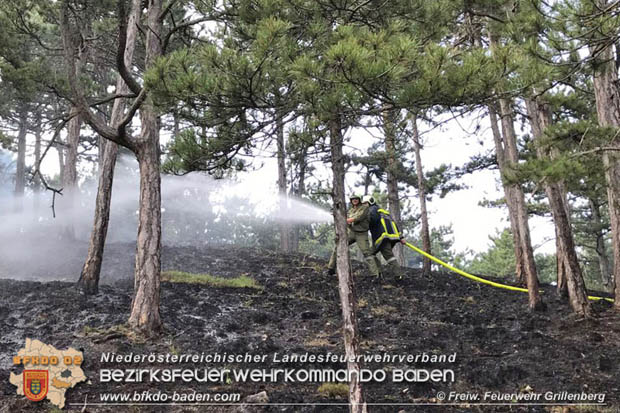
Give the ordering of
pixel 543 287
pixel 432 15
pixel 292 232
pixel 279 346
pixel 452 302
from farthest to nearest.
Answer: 1. pixel 292 232
2. pixel 543 287
3. pixel 452 302
4. pixel 279 346
5. pixel 432 15

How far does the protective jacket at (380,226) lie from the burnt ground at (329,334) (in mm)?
1214

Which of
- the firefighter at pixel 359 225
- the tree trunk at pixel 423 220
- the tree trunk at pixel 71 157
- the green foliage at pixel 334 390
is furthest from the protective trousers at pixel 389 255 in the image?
the tree trunk at pixel 71 157

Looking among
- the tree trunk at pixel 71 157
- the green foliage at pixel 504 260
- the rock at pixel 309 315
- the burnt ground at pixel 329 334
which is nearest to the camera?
the burnt ground at pixel 329 334

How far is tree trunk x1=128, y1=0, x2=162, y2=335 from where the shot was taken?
19.6 feet

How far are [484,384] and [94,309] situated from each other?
6.01m

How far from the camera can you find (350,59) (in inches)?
124

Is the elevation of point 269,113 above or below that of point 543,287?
above

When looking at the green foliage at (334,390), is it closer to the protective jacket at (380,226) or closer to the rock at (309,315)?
the rock at (309,315)

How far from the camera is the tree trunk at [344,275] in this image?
3434 mm

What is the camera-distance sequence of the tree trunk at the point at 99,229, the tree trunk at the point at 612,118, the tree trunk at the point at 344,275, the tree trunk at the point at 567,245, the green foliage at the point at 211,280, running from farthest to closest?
the green foliage at the point at 211,280 → the tree trunk at the point at 99,229 → the tree trunk at the point at 567,245 → the tree trunk at the point at 612,118 → the tree trunk at the point at 344,275

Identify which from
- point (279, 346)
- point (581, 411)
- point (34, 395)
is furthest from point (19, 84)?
point (581, 411)

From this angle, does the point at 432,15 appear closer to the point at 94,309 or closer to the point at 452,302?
the point at 452,302

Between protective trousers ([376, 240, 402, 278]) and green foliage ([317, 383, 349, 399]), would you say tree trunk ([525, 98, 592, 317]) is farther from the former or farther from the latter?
green foliage ([317, 383, 349, 399])

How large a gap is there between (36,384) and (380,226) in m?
6.66
